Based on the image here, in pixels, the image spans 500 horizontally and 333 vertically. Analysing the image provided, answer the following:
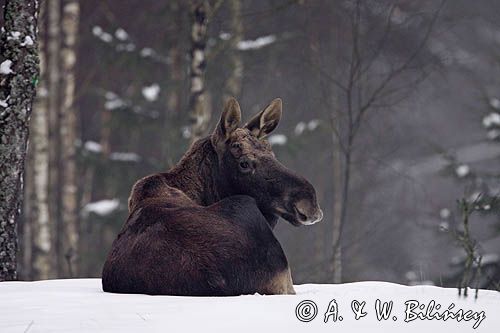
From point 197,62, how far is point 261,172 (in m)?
6.85

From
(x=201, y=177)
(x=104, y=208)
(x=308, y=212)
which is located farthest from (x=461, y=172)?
(x=308, y=212)

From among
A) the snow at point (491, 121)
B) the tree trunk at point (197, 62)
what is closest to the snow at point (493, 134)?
the snow at point (491, 121)

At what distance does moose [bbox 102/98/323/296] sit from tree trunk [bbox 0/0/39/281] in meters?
1.66

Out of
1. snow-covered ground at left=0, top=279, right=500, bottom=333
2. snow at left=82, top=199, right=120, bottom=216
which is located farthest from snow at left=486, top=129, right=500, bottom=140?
snow-covered ground at left=0, top=279, right=500, bottom=333

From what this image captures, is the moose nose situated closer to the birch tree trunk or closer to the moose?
the moose

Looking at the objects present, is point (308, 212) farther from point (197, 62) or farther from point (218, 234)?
point (197, 62)

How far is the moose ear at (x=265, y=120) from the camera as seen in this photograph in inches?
280

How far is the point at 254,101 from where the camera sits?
24.0 meters

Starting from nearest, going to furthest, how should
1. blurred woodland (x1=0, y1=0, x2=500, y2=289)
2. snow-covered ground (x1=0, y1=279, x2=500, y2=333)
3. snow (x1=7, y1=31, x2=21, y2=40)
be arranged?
1. snow-covered ground (x1=0, y1=279, x2=500, y2=333)
2. snow (x1=7, y1=31, x2=21, y2=40)
3. blurred woodland (x1=0, y1=0, x2=500, y2=289)

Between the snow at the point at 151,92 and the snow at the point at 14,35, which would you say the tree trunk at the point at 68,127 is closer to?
the snow at the point at 151,92

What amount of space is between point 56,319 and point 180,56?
623 inches

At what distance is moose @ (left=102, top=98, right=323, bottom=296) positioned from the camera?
5.46m

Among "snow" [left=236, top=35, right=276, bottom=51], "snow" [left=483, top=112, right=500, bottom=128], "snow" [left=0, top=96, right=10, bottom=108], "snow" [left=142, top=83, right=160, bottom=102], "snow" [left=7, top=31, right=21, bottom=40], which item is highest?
"snow" [left=7, top=31, right=21, bottom=40]

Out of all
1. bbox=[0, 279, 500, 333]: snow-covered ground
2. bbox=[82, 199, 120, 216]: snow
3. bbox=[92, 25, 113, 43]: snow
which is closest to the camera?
bbox=[0, 279, 500, 333]: snow-covered ground
